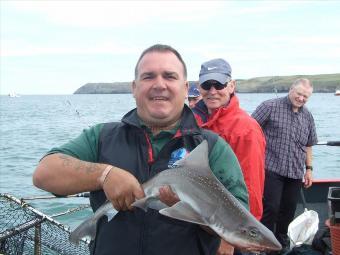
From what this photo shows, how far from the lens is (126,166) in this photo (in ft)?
9.34

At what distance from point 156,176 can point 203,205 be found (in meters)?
A: 0.35

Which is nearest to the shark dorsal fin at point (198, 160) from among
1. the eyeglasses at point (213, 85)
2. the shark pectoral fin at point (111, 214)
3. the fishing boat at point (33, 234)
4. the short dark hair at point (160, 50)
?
the shark pectoral fin at point (111, 214)

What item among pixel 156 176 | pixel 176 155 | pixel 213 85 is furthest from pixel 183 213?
pixel 213 85

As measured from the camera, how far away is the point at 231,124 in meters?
4.08

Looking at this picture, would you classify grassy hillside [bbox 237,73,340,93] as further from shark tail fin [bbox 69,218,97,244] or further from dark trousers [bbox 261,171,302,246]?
shark tail fin [bbox 69,218,97,244]

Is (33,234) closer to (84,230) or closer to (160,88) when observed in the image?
(84,230)

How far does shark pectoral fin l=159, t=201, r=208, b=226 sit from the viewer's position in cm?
244

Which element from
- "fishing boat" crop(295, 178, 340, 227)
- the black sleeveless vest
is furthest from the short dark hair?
"fishing boat" crop(295, 178, 340, 227)

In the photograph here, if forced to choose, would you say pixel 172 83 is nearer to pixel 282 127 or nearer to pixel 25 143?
pixel 282 127

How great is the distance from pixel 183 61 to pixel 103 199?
1.02m

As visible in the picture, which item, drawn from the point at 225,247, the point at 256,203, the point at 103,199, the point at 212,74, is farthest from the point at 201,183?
the point at 212,74

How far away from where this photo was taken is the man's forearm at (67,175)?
8.74ft

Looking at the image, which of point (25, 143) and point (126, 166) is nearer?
point (126, 166)

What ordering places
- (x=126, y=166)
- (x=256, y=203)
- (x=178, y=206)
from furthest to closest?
1. (x=256, y=203)
2. (x=126, y=166)
3. (x=178, y=206)
